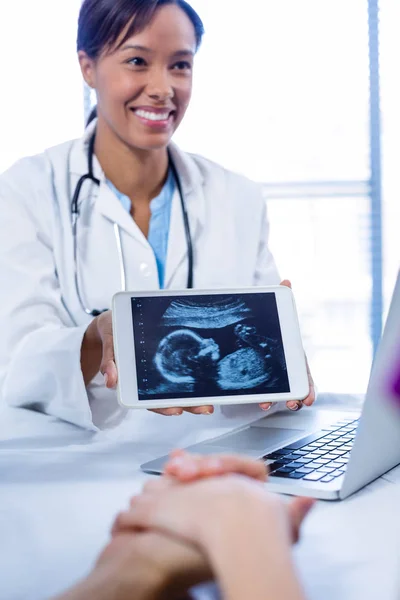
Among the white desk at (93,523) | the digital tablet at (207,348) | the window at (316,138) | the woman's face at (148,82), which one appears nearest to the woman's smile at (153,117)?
the woman's face at (148,82)

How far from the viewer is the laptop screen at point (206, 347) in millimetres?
648

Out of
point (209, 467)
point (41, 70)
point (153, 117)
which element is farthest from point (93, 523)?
point (41, 70)

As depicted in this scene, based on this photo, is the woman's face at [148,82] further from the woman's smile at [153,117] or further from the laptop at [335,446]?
the laptop at [335,446]

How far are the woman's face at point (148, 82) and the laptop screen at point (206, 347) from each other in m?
0.55

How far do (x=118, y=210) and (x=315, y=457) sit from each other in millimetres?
635

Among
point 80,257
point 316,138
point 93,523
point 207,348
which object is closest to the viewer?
point 93,523

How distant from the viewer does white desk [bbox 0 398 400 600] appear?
1.19ft

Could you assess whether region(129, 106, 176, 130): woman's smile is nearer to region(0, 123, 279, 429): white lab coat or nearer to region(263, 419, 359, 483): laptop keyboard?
region(0, 123, 279, 429): white lab coat

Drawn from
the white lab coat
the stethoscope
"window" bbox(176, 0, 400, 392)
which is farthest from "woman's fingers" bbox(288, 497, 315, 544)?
"window" bbox(176, 0, 400, 392)

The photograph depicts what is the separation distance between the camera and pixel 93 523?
1.46ft

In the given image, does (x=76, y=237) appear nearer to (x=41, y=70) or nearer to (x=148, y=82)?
(x=148, y=82)

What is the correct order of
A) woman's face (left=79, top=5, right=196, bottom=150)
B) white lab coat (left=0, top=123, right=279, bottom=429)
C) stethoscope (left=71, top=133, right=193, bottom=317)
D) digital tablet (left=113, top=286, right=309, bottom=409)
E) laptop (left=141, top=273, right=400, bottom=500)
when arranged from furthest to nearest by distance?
woman's face (left=79, top=5, right=196, bottom=150) < stethoscope (left=71, top=133, right=193, bottom=317) < white lab coat (left=0, top=123, right=279, bottom=429) < digital tablet (left=113, top=286, right=309, bottom=409) < laptop (left=141, top=273, right=400, bottom=500)

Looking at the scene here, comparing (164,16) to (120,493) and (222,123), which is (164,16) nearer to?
(120,493)

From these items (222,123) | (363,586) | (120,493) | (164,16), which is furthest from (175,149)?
(222,123)
